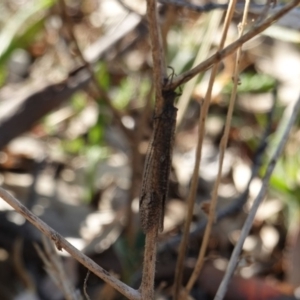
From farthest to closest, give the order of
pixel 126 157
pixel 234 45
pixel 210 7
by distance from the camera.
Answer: pixel 126 157 → pixel 210 7 → pixel 234 45

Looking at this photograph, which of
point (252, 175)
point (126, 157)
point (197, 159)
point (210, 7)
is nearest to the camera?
point (197, 159)

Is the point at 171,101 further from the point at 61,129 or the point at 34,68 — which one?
the point at 34,68

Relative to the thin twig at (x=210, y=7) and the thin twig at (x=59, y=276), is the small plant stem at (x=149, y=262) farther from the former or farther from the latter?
the thin twig at (x=210, y=7)

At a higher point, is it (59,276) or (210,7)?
(210,7)

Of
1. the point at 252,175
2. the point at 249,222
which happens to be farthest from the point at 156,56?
the point at 252,175

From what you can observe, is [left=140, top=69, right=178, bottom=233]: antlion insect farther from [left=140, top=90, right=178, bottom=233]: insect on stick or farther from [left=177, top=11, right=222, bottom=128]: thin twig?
[left=177, top=11, right=222, bottom=128]: thin twig

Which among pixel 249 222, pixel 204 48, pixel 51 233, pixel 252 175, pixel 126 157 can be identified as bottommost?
pixel 51 233

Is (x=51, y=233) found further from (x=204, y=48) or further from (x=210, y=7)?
(x=204, y=48)

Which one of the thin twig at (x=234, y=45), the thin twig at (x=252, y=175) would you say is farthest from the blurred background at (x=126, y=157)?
the thin twig at (x=234, y=45)
